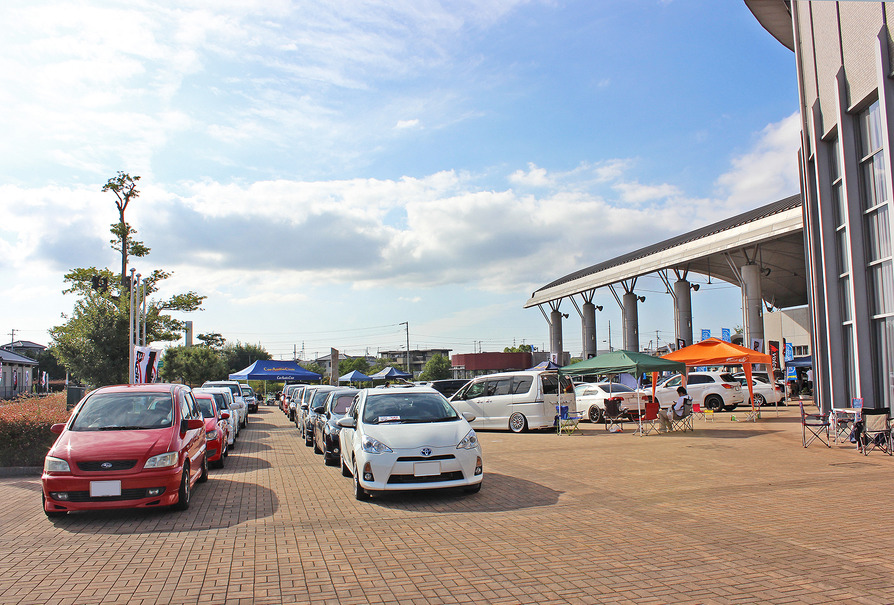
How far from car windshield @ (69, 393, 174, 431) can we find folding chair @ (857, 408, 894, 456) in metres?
12.7

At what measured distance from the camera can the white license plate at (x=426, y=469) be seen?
8.73 meters

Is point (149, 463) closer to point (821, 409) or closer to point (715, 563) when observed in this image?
point (715, 563)

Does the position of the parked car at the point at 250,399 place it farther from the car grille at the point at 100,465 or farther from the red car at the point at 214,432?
the car grille at the point at 100,465

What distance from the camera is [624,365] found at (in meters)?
18.2

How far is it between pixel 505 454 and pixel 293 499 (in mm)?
5948

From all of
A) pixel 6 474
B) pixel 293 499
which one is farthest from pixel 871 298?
pixel 6 474

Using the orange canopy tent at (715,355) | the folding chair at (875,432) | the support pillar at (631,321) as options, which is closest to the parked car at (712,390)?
the orange canopy tent at (715,355)

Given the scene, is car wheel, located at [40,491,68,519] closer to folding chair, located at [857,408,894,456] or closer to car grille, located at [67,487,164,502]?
car grille, located at [67,487,164,502]

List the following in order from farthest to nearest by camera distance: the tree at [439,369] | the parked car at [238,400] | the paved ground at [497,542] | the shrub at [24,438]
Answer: the tree at [439,369]
the parked car at [238,400]
the shrub at [24,438]
the paved ground at [497,542]

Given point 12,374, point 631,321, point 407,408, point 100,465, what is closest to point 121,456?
point 100,465

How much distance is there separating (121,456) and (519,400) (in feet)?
45.4

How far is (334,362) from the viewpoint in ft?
120

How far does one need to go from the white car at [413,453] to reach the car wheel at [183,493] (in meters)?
2.19

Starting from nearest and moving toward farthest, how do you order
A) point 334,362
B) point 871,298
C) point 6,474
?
point 6,474 → point 871,298 → point 334,362
